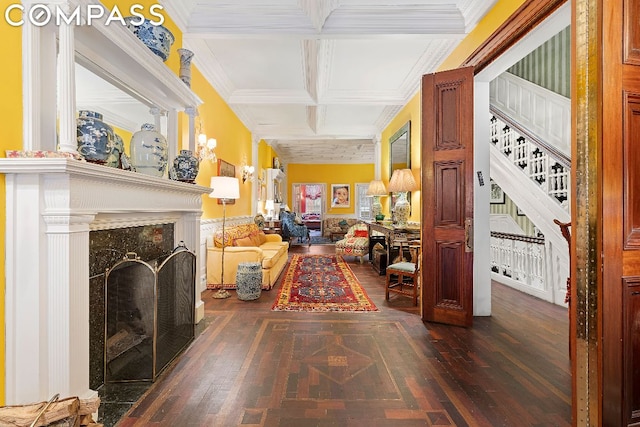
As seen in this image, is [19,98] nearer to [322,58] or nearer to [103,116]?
[103,116]

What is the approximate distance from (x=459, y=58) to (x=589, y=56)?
2749 millimetres

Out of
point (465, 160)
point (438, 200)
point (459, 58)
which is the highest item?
point (459, 58)

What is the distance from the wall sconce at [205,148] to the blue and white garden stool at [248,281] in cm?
167

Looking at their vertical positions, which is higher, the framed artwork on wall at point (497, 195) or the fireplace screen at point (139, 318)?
the framed artwork on wall at point (497, 195)

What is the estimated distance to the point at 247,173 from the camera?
7.80 meters

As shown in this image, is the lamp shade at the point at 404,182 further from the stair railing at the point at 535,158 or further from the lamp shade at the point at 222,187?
the lamp shade at the point at 222,187

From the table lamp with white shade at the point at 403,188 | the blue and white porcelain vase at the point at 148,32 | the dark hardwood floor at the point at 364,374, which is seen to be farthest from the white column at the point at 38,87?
the table lamp with white shade at the point at 403,188

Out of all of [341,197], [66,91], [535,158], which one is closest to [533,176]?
[535,158]

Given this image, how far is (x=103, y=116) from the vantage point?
7.45 ft

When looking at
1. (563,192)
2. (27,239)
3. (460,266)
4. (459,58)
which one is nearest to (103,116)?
(27,239)

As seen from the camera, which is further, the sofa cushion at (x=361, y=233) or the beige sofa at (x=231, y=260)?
the sofa cushion at (x=361, y=233)

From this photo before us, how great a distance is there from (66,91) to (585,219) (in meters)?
2.70

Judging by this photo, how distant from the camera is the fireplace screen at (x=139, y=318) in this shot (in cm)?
232

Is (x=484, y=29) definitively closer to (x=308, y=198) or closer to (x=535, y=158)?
(x=535, y=158)
